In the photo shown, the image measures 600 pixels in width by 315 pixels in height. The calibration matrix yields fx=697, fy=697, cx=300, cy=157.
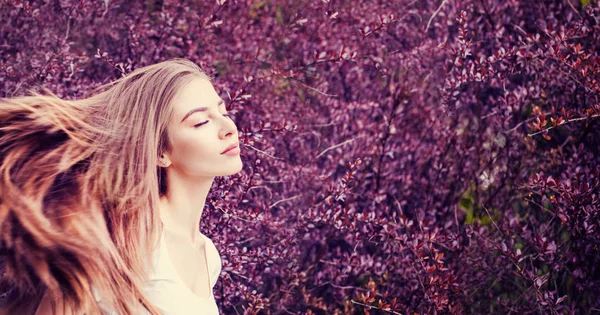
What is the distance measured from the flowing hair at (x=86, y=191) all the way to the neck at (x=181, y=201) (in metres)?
0.05

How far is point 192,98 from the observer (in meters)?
2.26

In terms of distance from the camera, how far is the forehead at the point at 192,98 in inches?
87.9

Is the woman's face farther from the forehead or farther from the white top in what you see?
the white top

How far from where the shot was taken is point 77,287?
6.47 feet

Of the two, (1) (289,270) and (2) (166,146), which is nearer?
(2) (166,146)

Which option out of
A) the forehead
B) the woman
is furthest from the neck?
the forehead

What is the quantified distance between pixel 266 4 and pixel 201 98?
209 cm

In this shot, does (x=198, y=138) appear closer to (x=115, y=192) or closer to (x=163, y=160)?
(x=163, y=160)

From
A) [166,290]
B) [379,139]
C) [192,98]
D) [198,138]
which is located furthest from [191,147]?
[379,139]

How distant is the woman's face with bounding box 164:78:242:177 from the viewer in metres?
2.21

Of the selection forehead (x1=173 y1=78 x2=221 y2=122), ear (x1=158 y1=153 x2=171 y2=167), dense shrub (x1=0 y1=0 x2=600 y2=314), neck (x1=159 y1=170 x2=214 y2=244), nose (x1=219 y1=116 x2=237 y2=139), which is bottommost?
dense shrub (x1=0 y1=0 x2=600 y2=314)

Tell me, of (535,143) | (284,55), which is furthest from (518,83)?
(284,55)

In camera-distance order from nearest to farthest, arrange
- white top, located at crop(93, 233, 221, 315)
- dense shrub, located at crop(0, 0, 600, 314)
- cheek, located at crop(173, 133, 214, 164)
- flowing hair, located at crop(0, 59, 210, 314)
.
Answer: flowing hair, located at crop(0, 59, 210, 314), white top, located at crop(93, 233, 221, 315), cheek, located at crop(173, 133, 214, 164), dense shrub, located at crop(0, 0, 600, 314)

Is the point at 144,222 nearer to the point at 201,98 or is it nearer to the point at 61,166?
Answer: the point at 61,166
